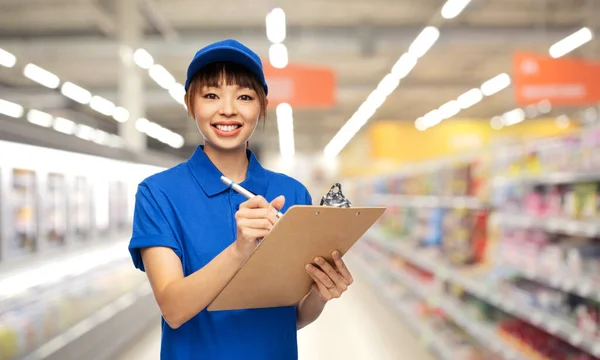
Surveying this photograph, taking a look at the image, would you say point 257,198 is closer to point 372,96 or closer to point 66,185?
point 66,185

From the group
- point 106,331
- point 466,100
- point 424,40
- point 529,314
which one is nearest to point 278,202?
point 529,314

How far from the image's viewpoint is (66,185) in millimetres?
4645

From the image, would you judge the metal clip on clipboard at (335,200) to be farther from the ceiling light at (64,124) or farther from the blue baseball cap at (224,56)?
the ceiling light at (64,124)

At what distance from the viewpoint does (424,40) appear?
9.84 metres

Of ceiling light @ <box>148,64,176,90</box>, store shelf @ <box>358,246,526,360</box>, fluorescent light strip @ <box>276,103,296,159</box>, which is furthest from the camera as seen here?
fluorescent light strip @ <box>276,103,296,159</box>

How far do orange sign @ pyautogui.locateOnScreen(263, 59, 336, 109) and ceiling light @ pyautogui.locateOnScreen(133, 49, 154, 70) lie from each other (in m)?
2.33

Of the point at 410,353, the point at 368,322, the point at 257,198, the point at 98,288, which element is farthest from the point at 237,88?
the point at 368,322

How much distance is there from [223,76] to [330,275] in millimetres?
525

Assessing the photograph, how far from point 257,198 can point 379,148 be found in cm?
1708

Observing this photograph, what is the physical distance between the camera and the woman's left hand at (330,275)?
50.8 inches

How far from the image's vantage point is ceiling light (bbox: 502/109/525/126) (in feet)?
73.6

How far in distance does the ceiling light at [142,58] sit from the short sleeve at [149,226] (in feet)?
29.4

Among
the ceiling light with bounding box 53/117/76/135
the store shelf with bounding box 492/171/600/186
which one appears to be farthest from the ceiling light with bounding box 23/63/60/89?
the store shelf with bounding box 492/171/600/186

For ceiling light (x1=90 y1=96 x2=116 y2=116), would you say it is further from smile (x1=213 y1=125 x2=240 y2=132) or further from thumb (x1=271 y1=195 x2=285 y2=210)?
thumb (x1=271 y1=195 x2=285 y2=210)
